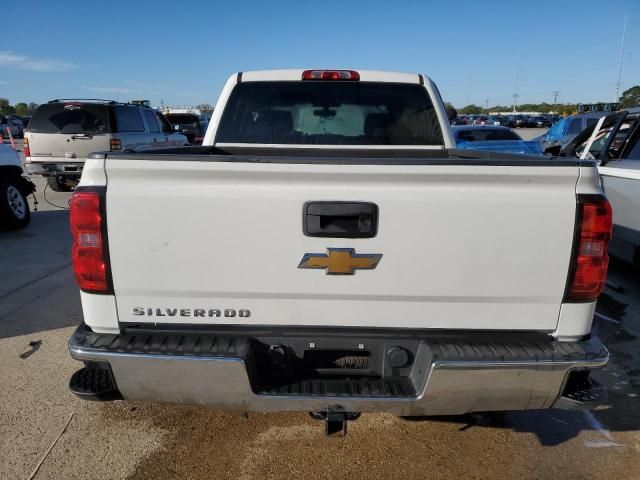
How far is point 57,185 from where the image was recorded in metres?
12.0

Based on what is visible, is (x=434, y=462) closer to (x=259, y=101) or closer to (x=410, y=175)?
(x=410, y=175)

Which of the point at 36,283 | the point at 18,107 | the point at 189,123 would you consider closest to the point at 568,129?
the point at 189,123

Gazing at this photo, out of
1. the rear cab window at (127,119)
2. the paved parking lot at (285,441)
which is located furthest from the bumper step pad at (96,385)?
the rear cab window at (127,119)

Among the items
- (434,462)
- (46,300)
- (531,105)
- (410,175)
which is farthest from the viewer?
(531,105)

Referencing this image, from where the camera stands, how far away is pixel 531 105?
385 feet

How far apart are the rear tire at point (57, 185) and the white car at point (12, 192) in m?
3.01

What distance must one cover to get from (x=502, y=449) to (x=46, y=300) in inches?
179

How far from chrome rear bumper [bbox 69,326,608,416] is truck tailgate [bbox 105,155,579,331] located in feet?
0.54

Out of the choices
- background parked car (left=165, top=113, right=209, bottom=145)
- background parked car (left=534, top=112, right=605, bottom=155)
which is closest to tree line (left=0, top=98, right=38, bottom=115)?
background parked car (left=165, top=113, right=209, bottom=145)

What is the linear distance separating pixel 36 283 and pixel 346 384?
15.6ft

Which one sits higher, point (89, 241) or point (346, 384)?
point (89, 241)

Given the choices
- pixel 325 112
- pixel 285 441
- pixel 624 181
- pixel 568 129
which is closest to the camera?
pixel 285 441

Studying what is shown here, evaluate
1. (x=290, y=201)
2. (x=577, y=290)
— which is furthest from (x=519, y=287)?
(x=290, y=201)

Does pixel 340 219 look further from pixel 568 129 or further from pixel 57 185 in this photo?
pixel 568 129
